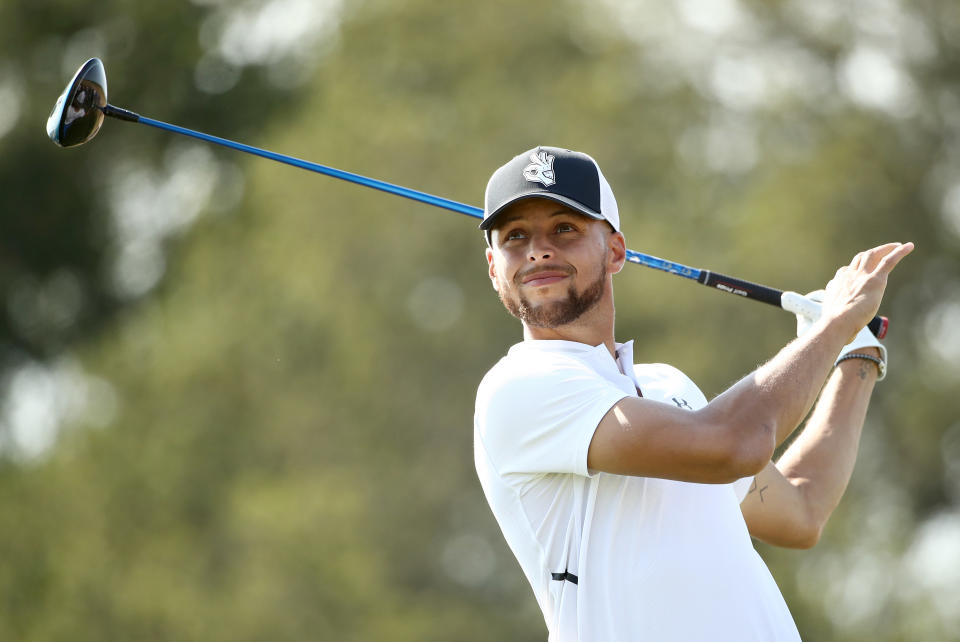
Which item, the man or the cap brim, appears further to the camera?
the cap brim

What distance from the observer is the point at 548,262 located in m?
4.13

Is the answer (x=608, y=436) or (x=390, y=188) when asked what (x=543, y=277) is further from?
(x=390, y=188)

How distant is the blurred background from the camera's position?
17344 mm

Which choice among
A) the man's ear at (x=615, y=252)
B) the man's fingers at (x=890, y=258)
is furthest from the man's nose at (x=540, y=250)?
the man's fingers at (x=890, y=258)

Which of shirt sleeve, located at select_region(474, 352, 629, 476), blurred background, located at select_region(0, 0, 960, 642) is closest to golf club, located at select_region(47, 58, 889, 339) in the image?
shirt sleeve, located at select_region(474, 352, 629, 476)

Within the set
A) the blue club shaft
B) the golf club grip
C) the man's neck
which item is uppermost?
the blue club shaft

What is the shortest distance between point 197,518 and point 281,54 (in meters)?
6.74

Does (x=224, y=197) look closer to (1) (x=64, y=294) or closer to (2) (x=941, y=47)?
(1) (x=64, y=294)

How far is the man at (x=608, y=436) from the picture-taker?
12.3 ft

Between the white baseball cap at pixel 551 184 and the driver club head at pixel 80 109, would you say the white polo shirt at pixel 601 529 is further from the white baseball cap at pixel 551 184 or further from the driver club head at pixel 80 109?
the driver club head at pixel 80 109

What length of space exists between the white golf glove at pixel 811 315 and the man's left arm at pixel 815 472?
0.02 meters

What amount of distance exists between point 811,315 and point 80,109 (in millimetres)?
2264

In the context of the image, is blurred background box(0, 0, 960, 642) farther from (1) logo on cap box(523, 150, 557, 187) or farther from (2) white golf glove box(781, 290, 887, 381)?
(1) logo on cap box(523, 150, 557, 187)

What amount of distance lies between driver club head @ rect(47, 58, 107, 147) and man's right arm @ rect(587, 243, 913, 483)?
6.57 ft
